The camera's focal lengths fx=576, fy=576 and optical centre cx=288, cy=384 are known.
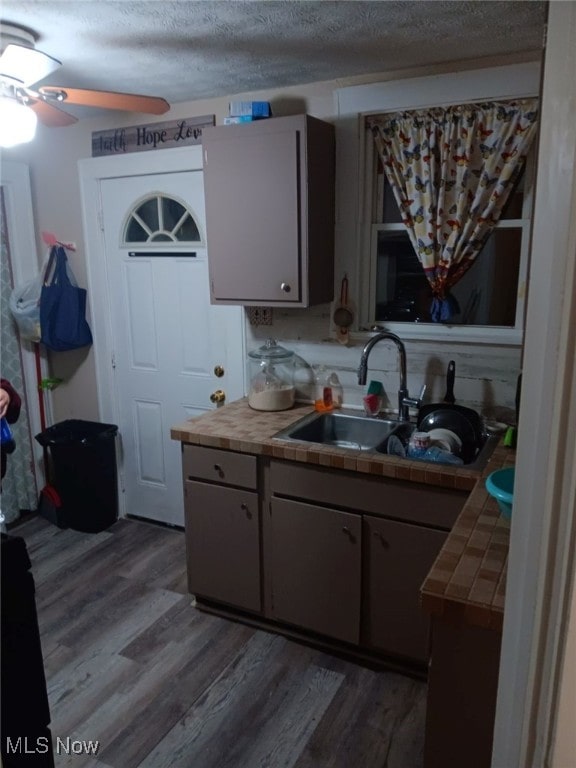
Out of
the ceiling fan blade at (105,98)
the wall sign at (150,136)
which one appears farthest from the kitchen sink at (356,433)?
the wall sign at (150,136)

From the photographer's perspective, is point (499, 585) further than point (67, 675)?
No

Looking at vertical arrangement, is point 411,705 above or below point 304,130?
below

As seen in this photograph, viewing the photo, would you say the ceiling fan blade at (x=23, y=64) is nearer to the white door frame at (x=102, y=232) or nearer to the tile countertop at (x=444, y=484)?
the white door frame at (x=102, y=232)

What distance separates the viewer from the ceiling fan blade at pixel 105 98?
1831 millimetres

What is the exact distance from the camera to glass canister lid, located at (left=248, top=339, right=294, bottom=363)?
278cm

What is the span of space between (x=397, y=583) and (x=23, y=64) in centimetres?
213

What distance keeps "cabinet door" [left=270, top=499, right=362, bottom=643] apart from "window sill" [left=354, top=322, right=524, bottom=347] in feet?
2.88

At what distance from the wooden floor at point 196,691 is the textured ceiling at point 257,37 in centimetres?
229

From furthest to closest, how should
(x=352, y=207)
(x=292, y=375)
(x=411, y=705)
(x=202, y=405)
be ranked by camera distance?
(x=202, y=405)
(x=292, y=375)
(x=352, y=207)
(x=411, y=705)

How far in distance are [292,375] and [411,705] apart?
1.50 metres

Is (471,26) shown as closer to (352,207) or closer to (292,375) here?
(352,207)

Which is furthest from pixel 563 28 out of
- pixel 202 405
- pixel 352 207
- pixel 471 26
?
pixel 202 405

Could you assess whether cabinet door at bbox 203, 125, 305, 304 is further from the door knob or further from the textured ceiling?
the door knob

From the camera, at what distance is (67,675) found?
2221mm
